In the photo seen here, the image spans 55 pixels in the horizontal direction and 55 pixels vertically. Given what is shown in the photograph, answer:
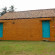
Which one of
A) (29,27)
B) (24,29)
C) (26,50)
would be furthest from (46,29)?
(26,50)

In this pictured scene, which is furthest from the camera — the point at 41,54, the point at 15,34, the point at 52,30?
the point at 15,34

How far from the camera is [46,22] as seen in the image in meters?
16.7

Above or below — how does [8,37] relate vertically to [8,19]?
below

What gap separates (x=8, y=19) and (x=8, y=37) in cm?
212

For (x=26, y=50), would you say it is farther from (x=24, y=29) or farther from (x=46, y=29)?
(x=24, y=29)

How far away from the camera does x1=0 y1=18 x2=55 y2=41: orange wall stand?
16844 mm

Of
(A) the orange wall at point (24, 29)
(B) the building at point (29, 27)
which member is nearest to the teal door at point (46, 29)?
(B) the building at point (29, 27)

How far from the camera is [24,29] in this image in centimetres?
1744

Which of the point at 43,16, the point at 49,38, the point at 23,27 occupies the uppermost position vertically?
the point at 43,16

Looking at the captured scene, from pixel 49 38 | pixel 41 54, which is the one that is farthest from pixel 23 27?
pixel 41 54

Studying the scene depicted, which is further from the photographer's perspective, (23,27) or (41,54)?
(23,27)

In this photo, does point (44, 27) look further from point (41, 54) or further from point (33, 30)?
point (41, 54)

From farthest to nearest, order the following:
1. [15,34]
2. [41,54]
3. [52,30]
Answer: [15,34] < [52,30] < [41,54]

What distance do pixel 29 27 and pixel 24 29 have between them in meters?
0.64
